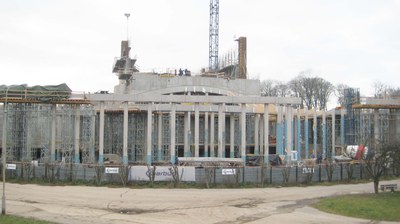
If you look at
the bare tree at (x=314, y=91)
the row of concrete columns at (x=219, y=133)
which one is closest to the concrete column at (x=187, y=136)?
the row of concrete columns at (x=219, y=133)

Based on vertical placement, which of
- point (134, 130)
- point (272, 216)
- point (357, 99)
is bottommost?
point (272, 216)

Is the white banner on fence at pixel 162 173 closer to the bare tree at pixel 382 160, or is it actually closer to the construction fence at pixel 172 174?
the construction fence at pixel 172 174

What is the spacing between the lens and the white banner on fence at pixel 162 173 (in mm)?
35656

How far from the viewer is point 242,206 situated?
90.6 feet

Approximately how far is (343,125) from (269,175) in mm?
29031

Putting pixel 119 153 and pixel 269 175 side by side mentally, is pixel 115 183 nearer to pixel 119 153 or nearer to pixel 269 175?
pixel 269 175

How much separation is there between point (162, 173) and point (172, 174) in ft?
2.78

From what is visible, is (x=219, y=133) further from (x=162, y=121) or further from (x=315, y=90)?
(x=315, y=90)

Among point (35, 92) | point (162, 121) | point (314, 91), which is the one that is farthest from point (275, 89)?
point (35, 92)

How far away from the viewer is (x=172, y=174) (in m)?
35.4

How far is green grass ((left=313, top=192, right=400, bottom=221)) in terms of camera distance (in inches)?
962

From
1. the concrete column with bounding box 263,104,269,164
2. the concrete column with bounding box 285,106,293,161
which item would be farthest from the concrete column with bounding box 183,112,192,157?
the concrete column with bounding box 285,106,293,161

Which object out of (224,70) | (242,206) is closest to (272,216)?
(242,206)

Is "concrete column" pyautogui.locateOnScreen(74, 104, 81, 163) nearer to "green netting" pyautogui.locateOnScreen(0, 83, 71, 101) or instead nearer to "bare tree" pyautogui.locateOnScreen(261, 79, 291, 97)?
"green netting" pyautogui.locateOnScreen(0, 83, 71, 101)
